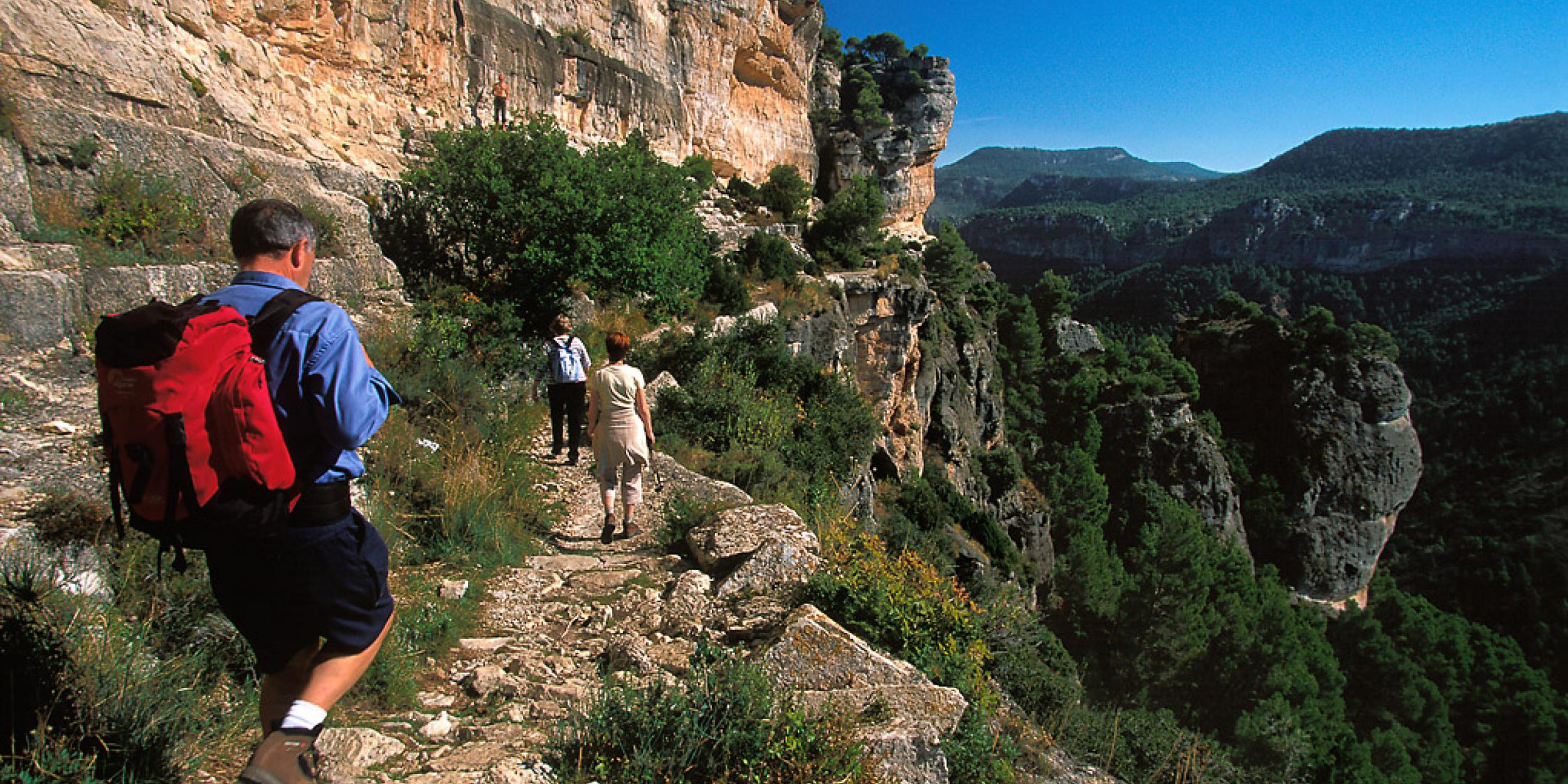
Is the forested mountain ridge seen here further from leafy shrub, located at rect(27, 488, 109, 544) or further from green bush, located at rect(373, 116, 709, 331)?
leafy shrub, located at rect(27, 488, 109, 544)

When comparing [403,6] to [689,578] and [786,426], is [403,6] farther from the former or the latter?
[689,578]

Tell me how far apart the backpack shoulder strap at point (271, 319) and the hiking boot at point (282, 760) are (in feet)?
2.99

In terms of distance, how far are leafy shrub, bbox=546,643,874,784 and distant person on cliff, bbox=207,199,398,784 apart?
0.86 m

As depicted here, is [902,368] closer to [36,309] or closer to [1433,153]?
[36,309]

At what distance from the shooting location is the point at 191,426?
1.46m

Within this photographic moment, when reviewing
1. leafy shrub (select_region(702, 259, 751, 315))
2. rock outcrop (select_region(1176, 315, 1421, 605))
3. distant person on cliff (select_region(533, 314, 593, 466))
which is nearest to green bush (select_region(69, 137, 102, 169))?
distant person on cliff (select_region(533, 314, 593, 466))

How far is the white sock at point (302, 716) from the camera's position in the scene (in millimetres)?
1720

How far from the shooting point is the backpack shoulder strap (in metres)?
1.66

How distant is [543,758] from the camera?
95.5 inches

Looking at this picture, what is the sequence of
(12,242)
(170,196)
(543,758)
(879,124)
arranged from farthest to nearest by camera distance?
(879,124) → (170,196) → (12,242) → (543,758)

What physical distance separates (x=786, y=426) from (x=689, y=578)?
4.14 meters

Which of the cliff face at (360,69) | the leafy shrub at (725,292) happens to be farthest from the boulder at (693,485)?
the leafy shrub at (725,292)

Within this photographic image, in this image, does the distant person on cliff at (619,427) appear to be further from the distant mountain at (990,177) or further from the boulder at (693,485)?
the distant mountain at (990,177)

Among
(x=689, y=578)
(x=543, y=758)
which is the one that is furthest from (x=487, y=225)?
(x=543, y=758)
